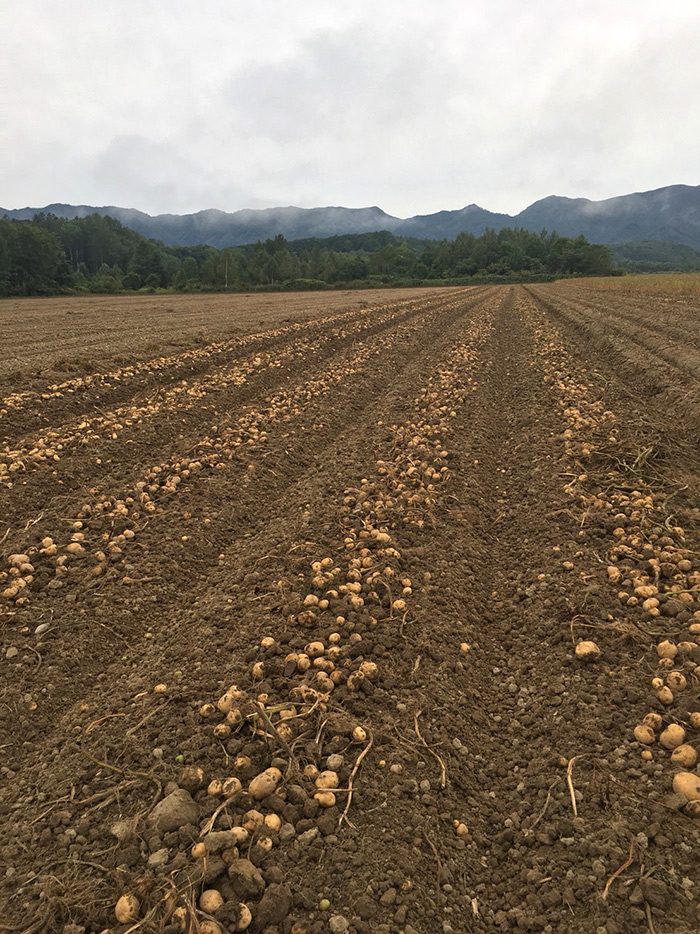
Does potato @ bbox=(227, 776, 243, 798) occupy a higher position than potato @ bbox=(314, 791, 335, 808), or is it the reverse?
potato @ bbox=(227, 776, 243, 798)

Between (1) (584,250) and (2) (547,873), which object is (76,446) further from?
(1) (584,250)

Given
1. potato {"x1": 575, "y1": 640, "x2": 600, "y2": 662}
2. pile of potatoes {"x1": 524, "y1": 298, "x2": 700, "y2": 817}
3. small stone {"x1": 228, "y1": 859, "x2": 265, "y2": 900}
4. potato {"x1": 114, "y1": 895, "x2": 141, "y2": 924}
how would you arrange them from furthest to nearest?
potato {"x1": 575, "y1": 640, "x2": 600, "y2": 662} < pile of potatoes {"x1": 524, "y1": 298, "x2": 700, "y2": 817} < small stone {"x1": 228, "y1": 859, "x2": 265, "y2": 900} < potato {"x1": 114, "y1": 895, "x2": 141, "y2": 924}

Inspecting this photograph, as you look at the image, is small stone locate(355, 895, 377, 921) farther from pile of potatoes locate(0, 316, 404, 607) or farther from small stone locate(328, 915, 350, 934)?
pile of potatoes locate(0, 316, 404, 607)

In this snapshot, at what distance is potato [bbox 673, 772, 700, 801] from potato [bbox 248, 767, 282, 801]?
5.40 ft

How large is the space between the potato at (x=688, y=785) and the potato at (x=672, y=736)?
179 mm

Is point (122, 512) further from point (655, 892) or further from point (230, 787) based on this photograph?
point (655, 892)

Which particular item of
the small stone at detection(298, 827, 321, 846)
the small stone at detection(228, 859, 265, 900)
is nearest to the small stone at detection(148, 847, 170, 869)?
the small stone at detection(228, 859, 265, 900)

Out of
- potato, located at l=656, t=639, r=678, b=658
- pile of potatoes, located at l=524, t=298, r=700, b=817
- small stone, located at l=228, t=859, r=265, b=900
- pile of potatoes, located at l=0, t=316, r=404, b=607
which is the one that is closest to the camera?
small stone, located at l=228, t=859, r=265, b=900

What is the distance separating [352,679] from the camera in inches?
103

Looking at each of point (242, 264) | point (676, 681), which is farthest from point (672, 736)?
point (242, 264)

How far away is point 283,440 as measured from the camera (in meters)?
6.51

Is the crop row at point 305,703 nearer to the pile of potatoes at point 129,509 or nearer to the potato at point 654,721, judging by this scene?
the potato at point 654,721

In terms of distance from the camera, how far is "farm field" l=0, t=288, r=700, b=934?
1.77m

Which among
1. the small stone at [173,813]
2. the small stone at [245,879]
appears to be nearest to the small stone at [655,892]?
the small stone at [245,879]
